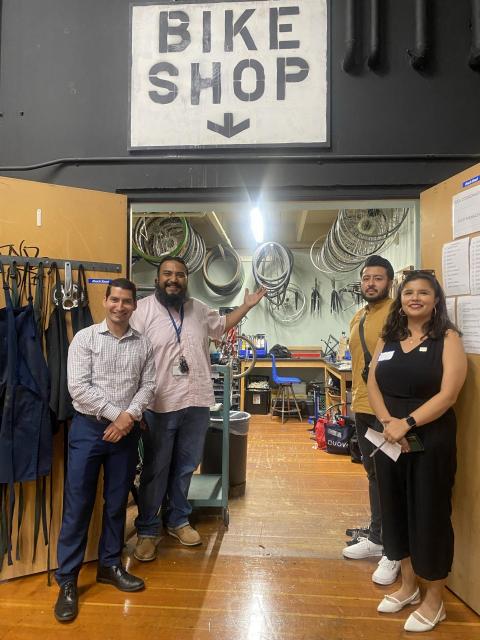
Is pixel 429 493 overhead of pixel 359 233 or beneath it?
beneath

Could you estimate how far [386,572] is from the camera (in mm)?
2188

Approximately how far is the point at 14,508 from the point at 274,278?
5252mm

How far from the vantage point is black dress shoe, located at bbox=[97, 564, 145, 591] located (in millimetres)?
2088

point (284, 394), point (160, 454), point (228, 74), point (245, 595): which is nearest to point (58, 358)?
point (160, 454)

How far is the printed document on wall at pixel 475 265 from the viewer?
2.00 metres

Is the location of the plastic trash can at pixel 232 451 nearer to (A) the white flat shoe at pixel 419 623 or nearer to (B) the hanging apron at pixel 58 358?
(B) the hanging apron at pixel 58 358

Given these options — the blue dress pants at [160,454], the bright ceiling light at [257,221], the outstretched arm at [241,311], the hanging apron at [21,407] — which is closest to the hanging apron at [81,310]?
the hanging apron at [21,407]

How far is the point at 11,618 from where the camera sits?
1.92 metres

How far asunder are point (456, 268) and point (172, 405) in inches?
67.9

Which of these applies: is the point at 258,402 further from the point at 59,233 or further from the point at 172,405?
the point at 59,233

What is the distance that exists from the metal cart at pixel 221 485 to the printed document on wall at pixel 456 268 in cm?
155

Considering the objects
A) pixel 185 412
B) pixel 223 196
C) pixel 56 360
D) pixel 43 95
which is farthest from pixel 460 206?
pixel 43 95

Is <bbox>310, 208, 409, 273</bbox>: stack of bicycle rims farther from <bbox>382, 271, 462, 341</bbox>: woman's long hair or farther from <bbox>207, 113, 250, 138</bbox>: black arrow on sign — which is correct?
<bbox>382, 271, 462, 341</bbox>: woman's long hair

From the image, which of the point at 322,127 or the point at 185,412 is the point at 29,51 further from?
the point at 185,412
